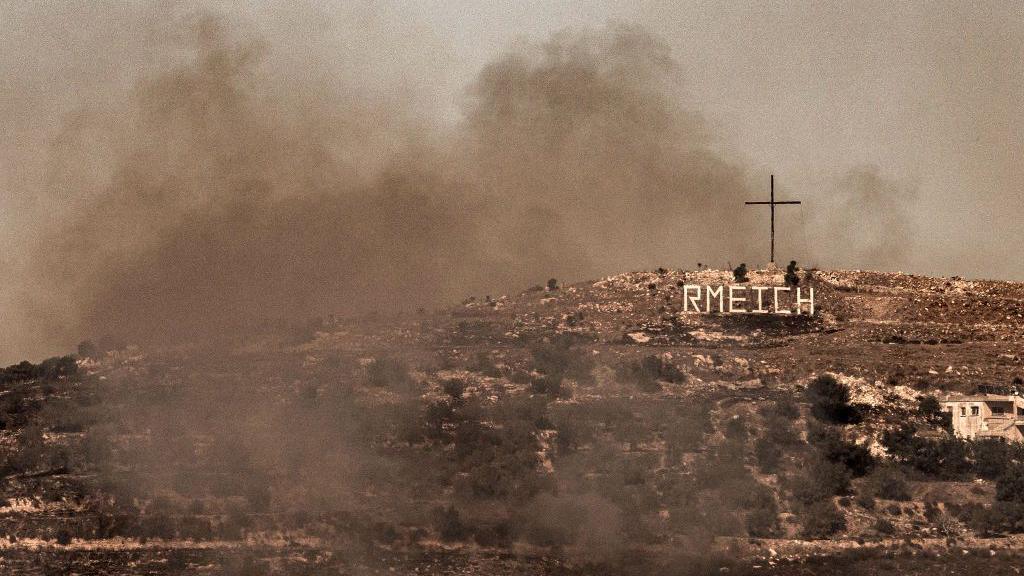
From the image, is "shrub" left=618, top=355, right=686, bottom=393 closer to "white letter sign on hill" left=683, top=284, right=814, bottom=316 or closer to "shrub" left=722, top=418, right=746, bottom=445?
"shrub" left=722, top=418, right=746, bottom=445

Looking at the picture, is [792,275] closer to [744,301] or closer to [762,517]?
[744,301]

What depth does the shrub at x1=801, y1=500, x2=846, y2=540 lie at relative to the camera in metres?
108

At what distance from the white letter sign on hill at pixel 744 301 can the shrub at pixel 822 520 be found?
105 feet

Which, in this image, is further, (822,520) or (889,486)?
(889,486)

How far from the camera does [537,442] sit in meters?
119

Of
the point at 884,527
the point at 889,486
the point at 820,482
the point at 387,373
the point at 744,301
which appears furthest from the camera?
the point at 744,301

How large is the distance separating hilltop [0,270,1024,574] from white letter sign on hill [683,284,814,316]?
1357 mm

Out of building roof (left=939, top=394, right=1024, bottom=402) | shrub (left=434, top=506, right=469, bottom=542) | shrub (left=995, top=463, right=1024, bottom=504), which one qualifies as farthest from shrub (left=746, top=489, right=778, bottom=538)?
building roof (left=939, top=394, right=1024, bottom=402)

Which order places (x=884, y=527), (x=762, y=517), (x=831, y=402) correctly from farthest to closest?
(x=831, y=402) < (x=762, y=517) < (x=884, y=527)

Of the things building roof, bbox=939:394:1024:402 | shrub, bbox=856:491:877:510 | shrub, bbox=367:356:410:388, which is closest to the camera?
shrub, bbox=856:491:877:510

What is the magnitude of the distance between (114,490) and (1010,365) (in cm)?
5563

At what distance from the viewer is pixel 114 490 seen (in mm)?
113562

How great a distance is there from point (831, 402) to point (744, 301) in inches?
768

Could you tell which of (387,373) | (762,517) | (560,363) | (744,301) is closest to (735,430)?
(762,517)
